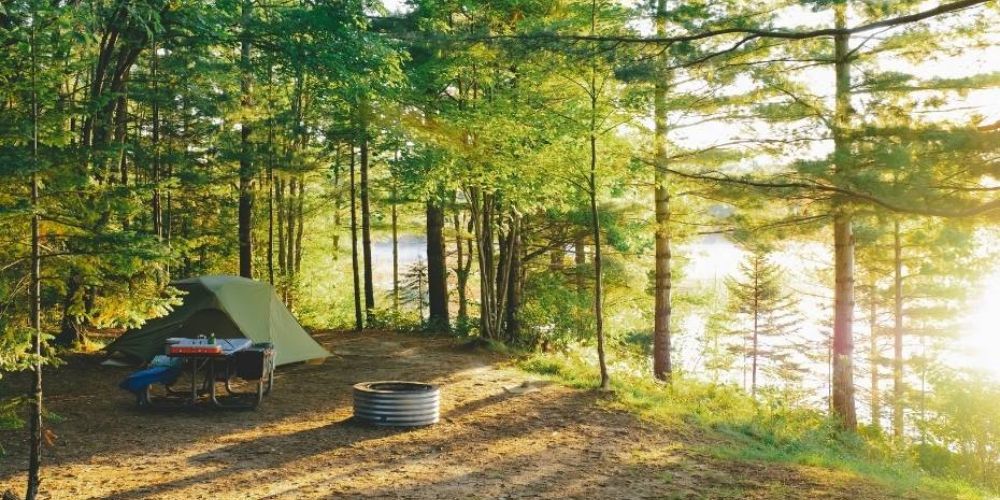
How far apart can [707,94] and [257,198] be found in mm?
11611

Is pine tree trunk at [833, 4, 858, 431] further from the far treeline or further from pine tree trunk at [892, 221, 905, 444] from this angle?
pine tree trunk at [892, 221, 905, 444]

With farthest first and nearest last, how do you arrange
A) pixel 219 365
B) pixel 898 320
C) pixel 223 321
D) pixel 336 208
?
pixel 336 208 → pixel 898 320 → pixel 223 321 → pixel 219 365

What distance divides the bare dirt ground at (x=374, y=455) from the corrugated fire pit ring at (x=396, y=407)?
124 millimetres

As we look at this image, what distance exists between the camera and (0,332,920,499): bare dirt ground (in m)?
5.77

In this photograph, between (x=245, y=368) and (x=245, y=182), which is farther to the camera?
(x=245, y=182)

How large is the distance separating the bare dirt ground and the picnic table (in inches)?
10.3

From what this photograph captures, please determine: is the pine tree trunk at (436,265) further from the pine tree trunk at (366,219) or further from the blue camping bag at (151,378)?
the blue camping bag at (151,378)

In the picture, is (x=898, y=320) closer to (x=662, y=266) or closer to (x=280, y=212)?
(x=662, y=266)

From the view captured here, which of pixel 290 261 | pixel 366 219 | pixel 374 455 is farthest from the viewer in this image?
pixel 290 261

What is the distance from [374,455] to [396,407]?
1096 millimetres

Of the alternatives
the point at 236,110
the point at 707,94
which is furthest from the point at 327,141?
the point at 707,94

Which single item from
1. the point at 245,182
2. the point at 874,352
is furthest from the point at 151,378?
the point at 874,352

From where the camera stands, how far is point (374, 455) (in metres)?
6.79

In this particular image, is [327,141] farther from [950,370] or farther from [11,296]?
[950,370]
